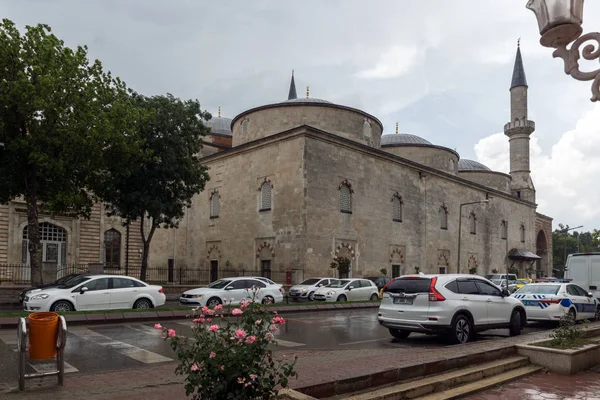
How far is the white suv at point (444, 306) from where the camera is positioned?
1095 centimetres

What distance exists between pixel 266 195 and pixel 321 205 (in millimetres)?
4269

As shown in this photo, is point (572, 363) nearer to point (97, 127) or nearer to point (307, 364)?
point (307, 364)

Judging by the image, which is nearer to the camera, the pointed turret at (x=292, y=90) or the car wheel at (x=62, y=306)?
the car wheel at (x=62, y=306)

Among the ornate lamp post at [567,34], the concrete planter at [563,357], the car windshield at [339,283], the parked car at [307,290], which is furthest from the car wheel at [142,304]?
the ornate lamp post at [567,34]

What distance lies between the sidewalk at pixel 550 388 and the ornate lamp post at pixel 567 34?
425cm

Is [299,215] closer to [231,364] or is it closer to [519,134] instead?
[231,364]

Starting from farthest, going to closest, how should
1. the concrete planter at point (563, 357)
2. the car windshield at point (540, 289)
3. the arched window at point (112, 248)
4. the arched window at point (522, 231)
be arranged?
1. the arched window at point (522, 231)
2. the arched window at point (112, 248)
3. the car windshield at point (540, 289)
4. the concrete planter at point (563, 357)

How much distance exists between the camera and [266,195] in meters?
33.1

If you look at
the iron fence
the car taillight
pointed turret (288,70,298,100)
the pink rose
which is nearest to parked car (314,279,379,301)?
the iron fence

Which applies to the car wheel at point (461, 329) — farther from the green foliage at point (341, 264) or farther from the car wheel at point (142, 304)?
the green foliage at point (341, 264)

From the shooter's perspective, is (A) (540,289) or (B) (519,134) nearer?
(A) (540,289)

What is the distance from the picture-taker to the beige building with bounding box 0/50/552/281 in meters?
30.7

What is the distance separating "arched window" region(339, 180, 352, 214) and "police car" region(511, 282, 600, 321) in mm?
17196

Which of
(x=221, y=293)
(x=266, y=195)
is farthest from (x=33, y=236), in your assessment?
(x=266, y=195)
